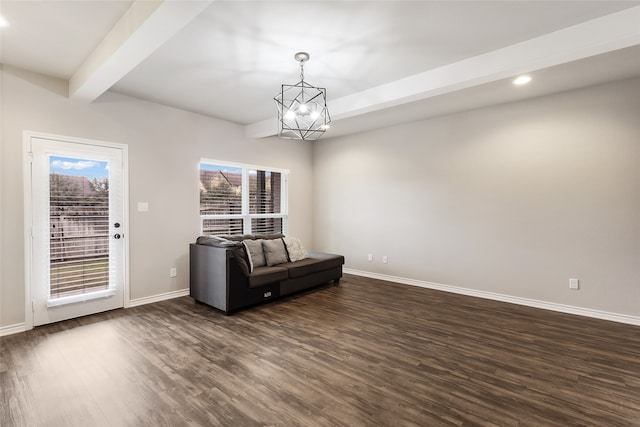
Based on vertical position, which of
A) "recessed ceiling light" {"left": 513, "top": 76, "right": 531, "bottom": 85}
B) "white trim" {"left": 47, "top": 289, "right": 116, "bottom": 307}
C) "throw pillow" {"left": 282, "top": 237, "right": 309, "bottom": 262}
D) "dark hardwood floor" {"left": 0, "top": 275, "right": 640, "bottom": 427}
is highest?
"recessed ceiling light" {"left": 513, "top": 76, "right": 531, "bottom": 85}

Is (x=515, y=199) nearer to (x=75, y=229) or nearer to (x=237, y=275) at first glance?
(x=237, y=275)

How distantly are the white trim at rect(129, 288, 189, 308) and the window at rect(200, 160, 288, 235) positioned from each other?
0.95 metres

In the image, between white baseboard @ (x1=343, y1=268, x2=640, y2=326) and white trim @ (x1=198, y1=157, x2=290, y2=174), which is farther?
white trim @ (x1=198, y1=157, x2=290, y2=174)

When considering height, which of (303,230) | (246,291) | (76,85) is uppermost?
(76,85)

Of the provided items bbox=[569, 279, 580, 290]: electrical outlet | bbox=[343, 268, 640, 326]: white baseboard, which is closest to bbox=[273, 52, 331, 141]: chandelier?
bbox=[343, 268, 640, 326]: white baseboard

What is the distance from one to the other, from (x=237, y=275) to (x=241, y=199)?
78.6 inches

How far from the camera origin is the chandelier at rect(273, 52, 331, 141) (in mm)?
2902

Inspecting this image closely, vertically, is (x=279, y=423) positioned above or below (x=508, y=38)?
below

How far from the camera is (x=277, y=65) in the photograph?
309cm

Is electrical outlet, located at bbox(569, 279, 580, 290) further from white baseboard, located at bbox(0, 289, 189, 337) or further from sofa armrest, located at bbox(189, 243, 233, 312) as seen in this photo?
white baseboard, located at bbox(0, 289, 189, 337)

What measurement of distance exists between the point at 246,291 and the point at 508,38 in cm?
381

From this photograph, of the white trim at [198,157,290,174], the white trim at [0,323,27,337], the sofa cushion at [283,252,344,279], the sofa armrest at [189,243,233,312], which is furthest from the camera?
the white trim at [198,157,290,174]

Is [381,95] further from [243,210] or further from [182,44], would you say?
[243,210]

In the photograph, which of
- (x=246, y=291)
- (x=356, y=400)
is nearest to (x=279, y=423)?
(x=356, y=400)
